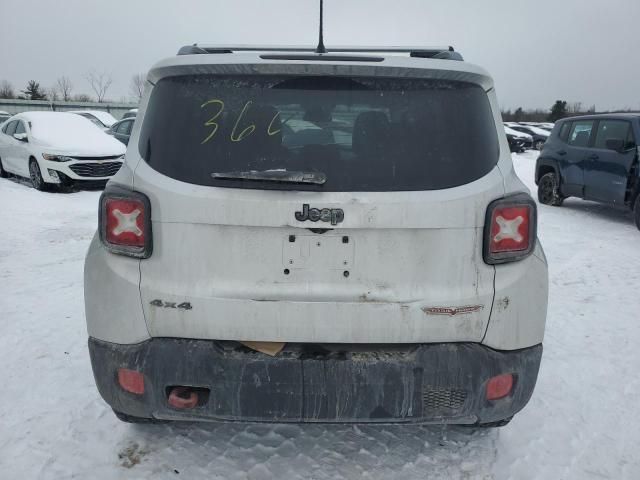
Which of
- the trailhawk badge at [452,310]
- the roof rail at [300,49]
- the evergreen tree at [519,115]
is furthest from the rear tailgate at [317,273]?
the evergreen tree at [519,115]

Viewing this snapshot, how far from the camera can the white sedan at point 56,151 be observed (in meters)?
10.6

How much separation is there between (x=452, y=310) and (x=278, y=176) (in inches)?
35.5

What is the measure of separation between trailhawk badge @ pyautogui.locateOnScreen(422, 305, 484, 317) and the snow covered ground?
954 millimetres

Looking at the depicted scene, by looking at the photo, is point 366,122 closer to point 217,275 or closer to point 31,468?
point 217,275

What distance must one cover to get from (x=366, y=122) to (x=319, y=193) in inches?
15.1

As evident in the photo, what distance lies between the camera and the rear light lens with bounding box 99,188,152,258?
2.05m

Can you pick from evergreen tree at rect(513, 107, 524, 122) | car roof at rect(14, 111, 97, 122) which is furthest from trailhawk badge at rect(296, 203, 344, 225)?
A: evergreen tree at rect(513, 107, 524, 122)

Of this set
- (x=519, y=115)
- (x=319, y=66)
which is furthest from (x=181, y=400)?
(x=519, y=115)

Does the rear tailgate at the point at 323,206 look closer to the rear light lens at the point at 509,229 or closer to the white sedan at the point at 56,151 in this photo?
the rear light lens at the point at 509,229

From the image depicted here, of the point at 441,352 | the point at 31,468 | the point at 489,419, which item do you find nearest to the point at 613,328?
the point at 489,419

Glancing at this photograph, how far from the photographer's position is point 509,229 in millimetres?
2094

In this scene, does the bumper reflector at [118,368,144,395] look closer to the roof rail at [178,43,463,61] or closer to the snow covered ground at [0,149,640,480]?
the snow covered ground at [0,149,640,480]

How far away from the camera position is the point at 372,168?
202 centimetres

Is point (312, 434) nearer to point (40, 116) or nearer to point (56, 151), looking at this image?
point (56, 151)
